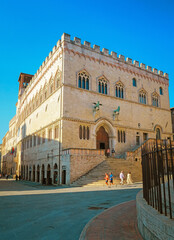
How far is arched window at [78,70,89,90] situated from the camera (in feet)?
93.0

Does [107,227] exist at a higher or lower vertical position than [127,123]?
lower

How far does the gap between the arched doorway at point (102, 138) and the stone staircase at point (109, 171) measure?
14.3 feet

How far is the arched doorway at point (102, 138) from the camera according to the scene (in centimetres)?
2882

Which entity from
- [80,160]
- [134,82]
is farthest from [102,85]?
[80,160]

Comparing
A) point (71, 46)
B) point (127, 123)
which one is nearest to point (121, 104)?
point (127, 123)

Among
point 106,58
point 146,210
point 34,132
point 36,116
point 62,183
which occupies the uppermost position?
point 106,58

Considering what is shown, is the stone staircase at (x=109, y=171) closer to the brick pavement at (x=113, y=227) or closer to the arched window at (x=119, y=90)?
the arched window at (x=119, y=90)

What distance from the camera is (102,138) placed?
95.3ft

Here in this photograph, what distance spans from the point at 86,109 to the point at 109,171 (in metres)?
8.66

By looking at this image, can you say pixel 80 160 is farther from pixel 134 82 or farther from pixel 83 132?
pixel 134 82

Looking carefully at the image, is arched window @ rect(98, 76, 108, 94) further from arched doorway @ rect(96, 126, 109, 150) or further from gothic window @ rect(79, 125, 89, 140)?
gothic window @ rect(79, 125, 89, 140)

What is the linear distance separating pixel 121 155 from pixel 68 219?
21140mm

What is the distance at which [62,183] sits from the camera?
2367 cm

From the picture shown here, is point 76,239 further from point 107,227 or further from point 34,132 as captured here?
point 34,132
